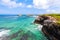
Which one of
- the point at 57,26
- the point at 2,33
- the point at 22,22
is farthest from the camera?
the point at 22,22

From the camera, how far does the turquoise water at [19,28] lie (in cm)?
644

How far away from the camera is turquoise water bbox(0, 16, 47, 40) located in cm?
644

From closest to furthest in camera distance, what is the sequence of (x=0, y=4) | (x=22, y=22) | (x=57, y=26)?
1. (x=57, y=26)
2. (x=0, y=4)
3. (x=22, y=22)

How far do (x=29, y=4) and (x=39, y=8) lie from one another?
2.21ft

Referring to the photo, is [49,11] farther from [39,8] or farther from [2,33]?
[2,33]

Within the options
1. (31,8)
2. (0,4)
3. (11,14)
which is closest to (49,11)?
(31,8)

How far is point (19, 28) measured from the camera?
711 centimetres

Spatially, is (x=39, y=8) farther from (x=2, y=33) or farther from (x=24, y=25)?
(x=2, y=33)

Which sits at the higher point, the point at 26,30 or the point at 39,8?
the point at 39,8

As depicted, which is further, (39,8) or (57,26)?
(39,8)

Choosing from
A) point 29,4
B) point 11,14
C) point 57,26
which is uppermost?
point 29,4

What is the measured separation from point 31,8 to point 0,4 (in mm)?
1926

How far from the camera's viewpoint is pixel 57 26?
18.4 ft

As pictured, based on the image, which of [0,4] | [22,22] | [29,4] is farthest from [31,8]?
[0,4]
